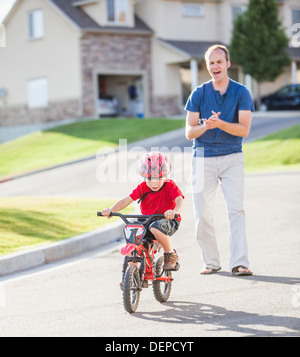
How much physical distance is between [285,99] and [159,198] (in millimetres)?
31721

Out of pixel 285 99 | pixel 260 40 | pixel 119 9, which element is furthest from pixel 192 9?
pixel 285 99

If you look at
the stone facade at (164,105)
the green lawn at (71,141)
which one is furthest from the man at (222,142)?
the stone facade at (164,105)

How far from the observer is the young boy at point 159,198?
645 cm

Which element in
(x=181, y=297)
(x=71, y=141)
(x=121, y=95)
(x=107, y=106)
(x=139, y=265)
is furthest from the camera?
(x=121, y=95)

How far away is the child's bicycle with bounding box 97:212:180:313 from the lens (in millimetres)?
6113

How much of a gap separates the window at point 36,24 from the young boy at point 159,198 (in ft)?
108

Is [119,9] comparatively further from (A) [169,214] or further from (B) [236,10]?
(A) [169,214]

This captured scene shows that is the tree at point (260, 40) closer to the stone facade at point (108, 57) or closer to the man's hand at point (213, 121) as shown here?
the stone facade at point (108, 57)

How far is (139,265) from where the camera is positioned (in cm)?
638

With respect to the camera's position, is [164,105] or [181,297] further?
[164,105]

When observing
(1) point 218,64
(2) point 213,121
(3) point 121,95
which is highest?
(3) point 121,95

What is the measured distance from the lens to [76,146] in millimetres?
28125
